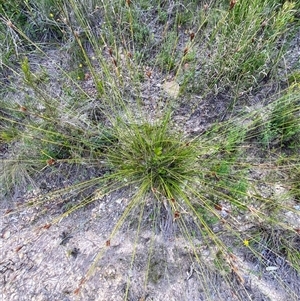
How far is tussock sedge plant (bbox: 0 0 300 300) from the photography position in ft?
5.42

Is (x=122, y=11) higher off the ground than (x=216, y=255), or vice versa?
(x=122, y=11)

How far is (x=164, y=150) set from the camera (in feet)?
5.93

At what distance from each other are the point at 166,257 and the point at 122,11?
1755 mm

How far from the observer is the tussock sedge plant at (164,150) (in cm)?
165

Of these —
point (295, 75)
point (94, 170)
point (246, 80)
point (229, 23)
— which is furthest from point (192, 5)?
point (94, 170)

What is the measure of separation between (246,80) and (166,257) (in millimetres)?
1263

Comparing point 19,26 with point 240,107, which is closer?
point 240,107

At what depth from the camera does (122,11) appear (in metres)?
2.13

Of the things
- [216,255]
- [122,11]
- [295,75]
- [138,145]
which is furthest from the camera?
[122,11]

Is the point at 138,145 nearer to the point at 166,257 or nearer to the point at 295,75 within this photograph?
the point at 166,257

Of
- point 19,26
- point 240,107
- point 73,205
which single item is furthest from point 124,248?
point 19,26

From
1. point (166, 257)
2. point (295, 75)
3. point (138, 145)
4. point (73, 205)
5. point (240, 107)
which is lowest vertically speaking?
point (73, 205)

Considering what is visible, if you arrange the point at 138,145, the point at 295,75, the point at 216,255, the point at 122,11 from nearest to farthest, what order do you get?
the point at 216,255, the point at 138,145, the point at 295,75, the point at 122,11

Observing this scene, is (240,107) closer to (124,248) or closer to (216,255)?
(216,255)
